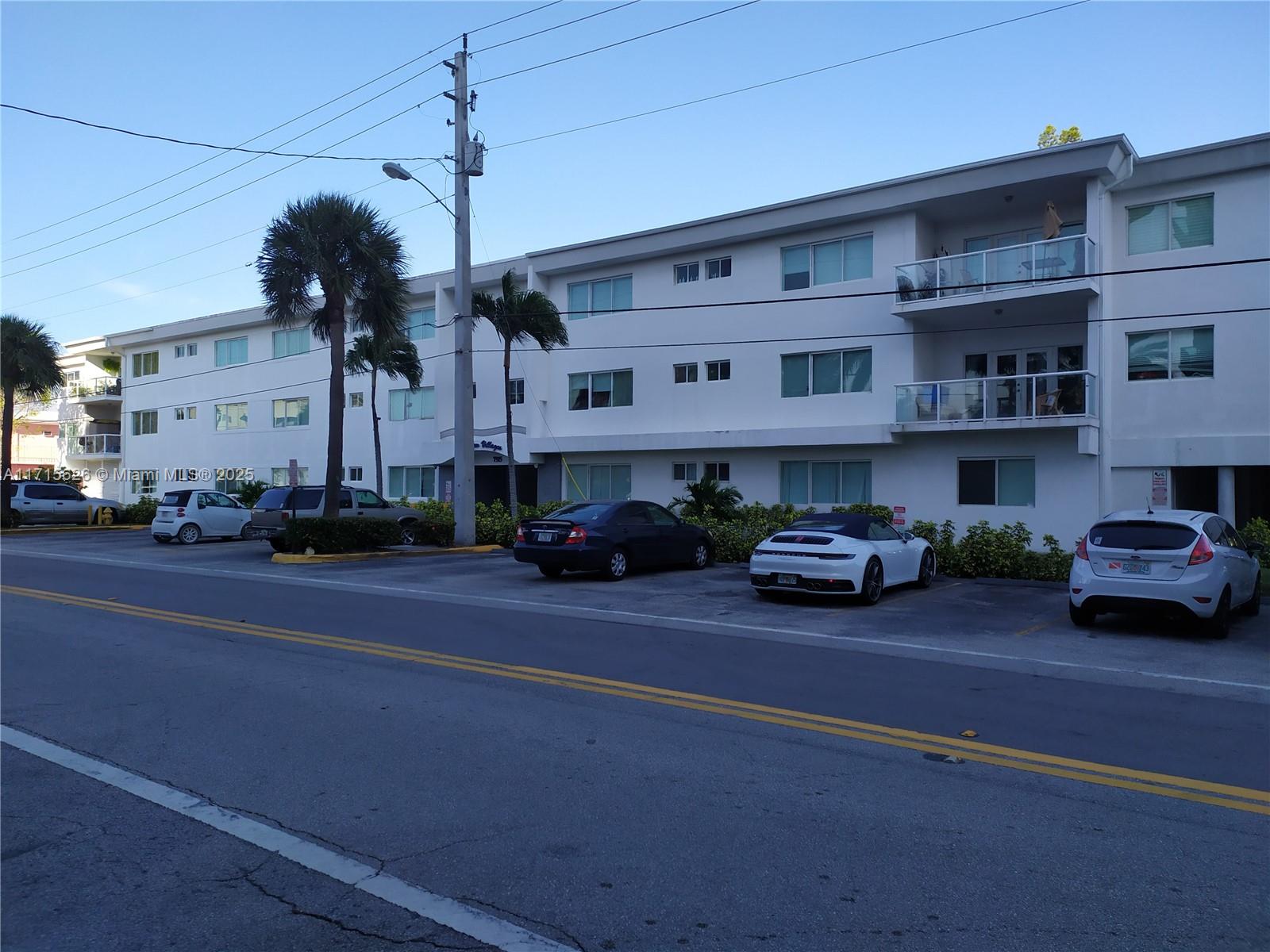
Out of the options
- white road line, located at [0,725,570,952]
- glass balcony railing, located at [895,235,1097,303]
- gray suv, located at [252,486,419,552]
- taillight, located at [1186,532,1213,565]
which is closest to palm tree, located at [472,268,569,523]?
gray suv, located at [252,486,419,552]

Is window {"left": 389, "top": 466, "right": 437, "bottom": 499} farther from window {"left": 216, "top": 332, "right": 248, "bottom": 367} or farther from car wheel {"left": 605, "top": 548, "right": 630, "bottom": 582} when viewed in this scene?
car wheel {"left": 605, "top": 548, "right": 630, "bottom": 582}

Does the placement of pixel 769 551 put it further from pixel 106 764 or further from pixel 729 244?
pixel 729 244

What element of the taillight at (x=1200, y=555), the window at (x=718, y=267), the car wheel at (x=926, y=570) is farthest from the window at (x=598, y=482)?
the taillight at (x=1200, y=555)

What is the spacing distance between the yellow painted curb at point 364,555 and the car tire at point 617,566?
738cm

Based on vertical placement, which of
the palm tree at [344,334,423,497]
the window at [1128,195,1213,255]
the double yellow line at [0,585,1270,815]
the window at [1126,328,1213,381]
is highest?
the window at [1128,195,1213,255]

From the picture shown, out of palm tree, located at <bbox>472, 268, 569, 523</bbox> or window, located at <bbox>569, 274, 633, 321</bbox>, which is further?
window, located at <bbox>569, 274, 633, 321</bbox>

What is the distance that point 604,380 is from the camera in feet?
97.5

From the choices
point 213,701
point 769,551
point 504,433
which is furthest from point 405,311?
point 213,701

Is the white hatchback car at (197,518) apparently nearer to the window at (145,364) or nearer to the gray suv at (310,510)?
the gray suv at (310,510)

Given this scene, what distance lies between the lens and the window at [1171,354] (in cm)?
2091

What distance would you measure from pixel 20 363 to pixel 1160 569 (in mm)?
41037

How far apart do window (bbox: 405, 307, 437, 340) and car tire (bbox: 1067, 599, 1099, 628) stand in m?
26.6

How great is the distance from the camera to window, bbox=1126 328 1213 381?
68.6ft

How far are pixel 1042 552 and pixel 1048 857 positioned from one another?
58.8 ft
